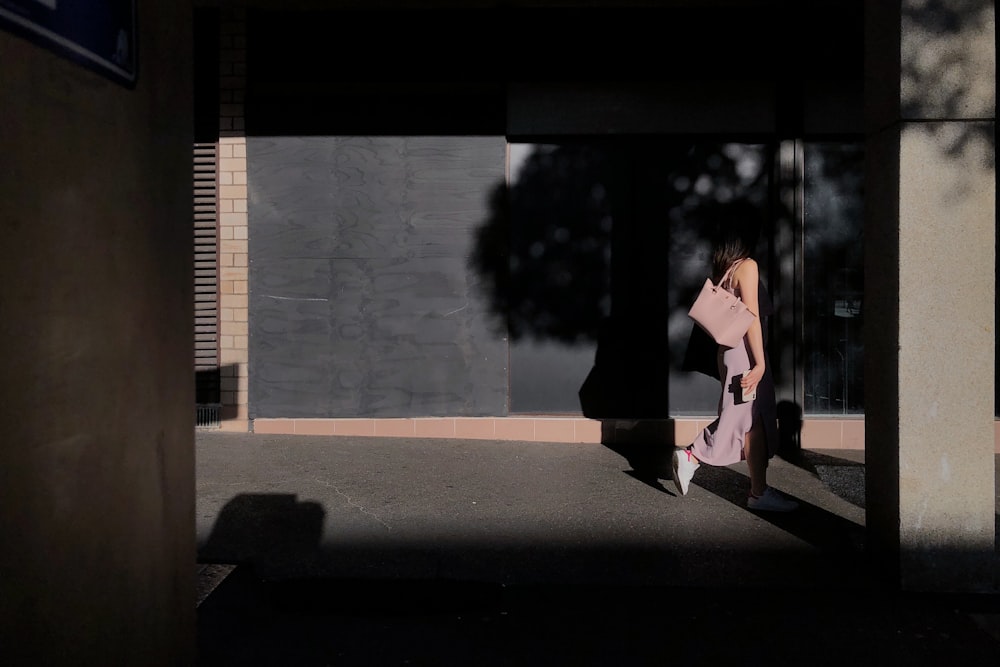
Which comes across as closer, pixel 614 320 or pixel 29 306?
pixel 29 306

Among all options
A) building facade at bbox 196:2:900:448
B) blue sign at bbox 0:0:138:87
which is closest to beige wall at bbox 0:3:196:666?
blue sign at bbox 0:0:138:87

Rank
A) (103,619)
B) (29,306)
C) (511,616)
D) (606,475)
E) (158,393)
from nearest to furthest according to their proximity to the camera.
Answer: (29,306)
(103,619)
(158,393)
(511,616)
(606,475)

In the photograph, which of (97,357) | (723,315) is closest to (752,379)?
(723,315)

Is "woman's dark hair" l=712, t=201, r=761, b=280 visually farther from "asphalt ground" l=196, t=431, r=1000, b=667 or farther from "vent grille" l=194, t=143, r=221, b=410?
"vent grille" l=194, t=143, r=221, b=410

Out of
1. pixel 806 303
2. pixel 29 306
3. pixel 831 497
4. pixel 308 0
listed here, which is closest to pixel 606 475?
pixel 831 497

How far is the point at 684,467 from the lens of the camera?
588 cm

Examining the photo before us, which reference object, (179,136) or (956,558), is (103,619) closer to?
(179,136)

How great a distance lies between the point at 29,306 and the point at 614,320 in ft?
22.4

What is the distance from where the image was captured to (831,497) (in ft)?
20.8

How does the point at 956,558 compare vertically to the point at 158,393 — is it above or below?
below

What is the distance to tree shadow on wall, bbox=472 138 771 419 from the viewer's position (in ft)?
27.1

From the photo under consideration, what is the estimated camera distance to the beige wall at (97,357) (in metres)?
1.80

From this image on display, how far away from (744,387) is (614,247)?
118 inches

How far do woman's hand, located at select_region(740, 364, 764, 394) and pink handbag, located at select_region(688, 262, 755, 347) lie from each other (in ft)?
0.66
